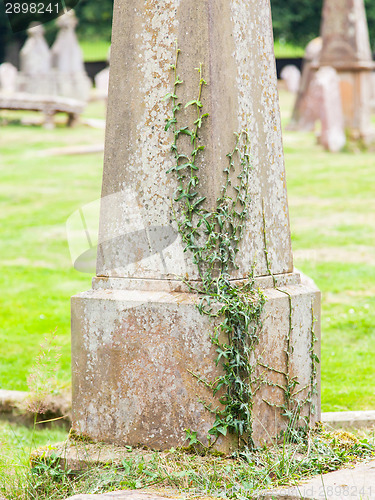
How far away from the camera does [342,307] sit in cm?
507

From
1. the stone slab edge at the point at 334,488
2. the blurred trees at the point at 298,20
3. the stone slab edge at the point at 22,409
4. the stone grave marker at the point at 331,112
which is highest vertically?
the blurred trees at the point at 298,20

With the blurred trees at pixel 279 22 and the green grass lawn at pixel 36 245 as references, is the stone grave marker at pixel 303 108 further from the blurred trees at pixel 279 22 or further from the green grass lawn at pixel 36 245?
the blurred trees at pixel 279 22

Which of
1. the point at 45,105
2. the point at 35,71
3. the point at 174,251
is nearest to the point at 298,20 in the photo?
the point at 35,71

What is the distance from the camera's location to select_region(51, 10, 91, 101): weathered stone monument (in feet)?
76.3

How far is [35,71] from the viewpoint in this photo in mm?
22859

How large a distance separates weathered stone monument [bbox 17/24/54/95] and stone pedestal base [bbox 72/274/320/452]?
69.3ft

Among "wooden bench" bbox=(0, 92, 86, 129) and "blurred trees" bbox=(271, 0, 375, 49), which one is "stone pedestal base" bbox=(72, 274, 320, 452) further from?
"blurred trees" bbox=(271, 0, 375, 49)

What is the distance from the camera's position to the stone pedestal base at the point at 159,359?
2.61 metres

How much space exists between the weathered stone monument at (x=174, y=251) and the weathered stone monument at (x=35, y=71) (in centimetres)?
2089

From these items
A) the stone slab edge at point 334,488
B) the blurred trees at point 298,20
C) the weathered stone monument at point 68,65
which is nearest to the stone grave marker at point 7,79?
the weathered stone monument at point 68,65

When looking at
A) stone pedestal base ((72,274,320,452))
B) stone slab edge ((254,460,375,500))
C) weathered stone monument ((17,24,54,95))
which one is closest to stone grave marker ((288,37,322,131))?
weathered stone monument ((17,24,54,95))

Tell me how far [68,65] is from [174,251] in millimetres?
22517

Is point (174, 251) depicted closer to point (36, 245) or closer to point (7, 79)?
point (36, 245)

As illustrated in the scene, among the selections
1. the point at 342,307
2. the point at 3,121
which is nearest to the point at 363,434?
the point at 342,307
